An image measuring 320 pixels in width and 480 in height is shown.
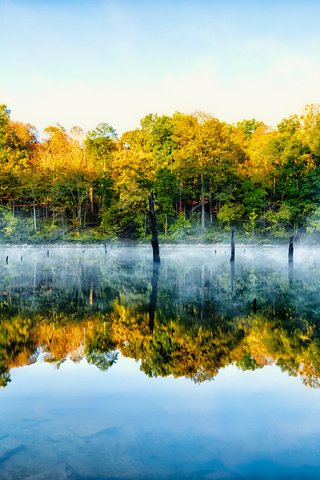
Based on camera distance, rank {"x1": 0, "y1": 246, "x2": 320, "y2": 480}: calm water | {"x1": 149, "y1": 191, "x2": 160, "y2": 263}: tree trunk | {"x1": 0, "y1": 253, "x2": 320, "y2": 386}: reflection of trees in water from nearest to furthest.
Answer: {"x1": 0, "y1": 246, "x2": 320, "y2": 480}: calm water, {"x1": 0, "y1": 253, "x2": 320, "y2": 386}: reflection of trees in water, {"x1": 149, "y1": 191, "x2": 160, "y2": 263}: tree trunk

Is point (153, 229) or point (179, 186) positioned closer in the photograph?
point (153, 229)

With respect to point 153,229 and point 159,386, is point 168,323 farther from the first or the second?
point 153,229

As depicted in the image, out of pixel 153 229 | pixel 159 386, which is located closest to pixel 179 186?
pixel 153 229

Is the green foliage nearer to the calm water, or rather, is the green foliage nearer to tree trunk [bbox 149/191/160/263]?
tree trunk [bbox 149/191/160/263]

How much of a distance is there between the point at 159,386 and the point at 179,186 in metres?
51.8

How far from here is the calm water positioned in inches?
226

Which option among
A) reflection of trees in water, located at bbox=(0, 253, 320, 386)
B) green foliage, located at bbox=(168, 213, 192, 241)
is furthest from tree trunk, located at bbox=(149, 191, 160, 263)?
green foliage, located at bbox=(168, 213, 192, 241)

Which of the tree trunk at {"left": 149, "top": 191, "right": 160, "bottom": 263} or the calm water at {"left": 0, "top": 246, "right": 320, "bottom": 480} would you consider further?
the tree trunk at {"left": 149, "top": 191, "right": 160, "bottom": 263}

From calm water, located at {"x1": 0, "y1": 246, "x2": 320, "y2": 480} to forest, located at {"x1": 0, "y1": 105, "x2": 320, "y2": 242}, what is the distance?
38.5 m

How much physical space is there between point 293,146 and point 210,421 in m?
54.4

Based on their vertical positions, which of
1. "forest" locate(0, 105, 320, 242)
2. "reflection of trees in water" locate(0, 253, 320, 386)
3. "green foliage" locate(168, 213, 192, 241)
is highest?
"forest" locate(0, 105, 320, 242)

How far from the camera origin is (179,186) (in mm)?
59312

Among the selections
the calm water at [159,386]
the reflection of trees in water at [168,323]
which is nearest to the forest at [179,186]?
the reflection of trees in water at [168,323]

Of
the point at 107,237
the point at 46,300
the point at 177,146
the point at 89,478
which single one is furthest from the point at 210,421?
the point at 177,146
